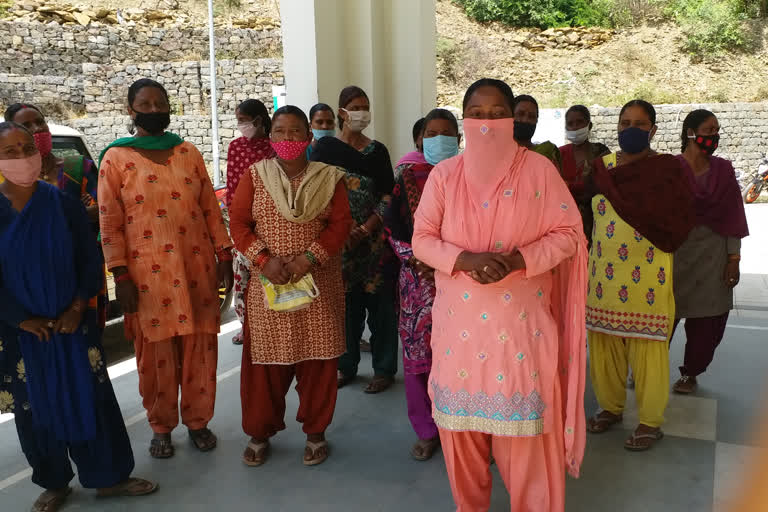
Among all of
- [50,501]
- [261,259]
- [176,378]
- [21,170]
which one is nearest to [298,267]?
[261,259]

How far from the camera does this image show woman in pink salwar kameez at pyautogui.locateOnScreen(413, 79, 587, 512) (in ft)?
7.43

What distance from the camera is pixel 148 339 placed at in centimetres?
318

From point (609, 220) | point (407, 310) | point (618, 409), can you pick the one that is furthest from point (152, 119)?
point (618, 409)

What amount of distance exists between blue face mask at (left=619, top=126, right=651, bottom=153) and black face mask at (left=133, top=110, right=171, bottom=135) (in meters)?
2.26

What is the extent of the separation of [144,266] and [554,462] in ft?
6.85

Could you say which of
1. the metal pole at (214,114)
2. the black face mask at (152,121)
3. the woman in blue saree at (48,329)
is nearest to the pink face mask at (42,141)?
the black face mask at (152,121)

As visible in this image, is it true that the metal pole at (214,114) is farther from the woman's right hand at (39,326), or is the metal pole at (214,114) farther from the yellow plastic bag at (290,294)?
the woman's right hand at (39,326)

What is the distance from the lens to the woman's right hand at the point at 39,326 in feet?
8.43

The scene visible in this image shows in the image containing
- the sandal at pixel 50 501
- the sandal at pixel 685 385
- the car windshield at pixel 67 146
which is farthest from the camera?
the car windshield at pixel 67 146

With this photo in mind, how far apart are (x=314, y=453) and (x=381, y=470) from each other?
35 cm

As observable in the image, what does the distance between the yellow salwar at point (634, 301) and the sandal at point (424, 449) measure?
1.06 meters

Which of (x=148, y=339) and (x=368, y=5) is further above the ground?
(x=368, y=5)

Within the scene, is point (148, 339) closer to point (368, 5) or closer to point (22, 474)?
point (22, 474)

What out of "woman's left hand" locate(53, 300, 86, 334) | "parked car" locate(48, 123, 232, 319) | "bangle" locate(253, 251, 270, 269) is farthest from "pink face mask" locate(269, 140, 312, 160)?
"parked car" locate(48, 123, 232, 319)
